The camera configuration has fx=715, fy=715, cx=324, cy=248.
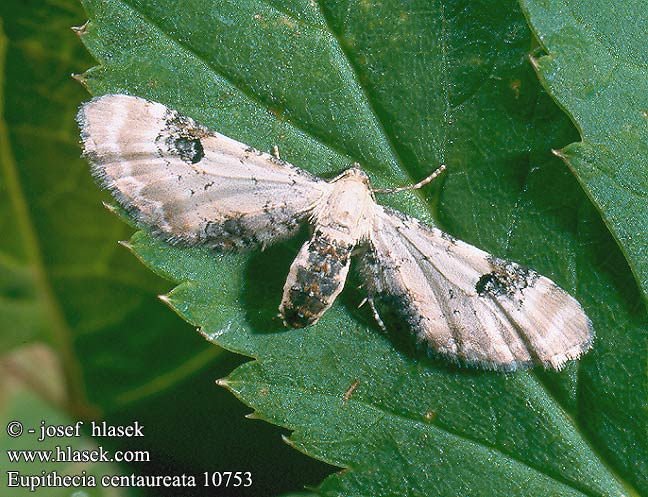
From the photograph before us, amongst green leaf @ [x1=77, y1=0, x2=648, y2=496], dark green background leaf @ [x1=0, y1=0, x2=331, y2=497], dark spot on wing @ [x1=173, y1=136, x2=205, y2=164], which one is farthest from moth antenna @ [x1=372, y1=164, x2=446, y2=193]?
dark green background leaf @ [x1=0, y1=0, x2=331, y2=497]

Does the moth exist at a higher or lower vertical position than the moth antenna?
lower

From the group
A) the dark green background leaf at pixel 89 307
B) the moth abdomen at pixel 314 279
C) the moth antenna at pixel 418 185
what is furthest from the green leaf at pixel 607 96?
the dark green background leaf at pixel 89 307

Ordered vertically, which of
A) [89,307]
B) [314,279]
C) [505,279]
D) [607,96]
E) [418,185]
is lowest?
[89,307]

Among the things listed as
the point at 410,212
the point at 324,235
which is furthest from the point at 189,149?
the point at 410,212

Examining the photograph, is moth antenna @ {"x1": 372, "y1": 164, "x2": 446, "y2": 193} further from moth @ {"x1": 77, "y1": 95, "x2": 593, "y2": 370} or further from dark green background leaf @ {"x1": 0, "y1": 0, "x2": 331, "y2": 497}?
dark green background leaf @ {"x1": 0, "y1": 0, "x2": 331, "y2": 497}

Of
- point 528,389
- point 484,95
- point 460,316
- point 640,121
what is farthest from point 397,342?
point 640,121

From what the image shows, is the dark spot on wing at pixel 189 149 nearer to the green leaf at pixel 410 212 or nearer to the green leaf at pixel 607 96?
the green leaf at pixel 410 212

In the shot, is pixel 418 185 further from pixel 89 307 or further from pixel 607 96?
pixel 89 307
